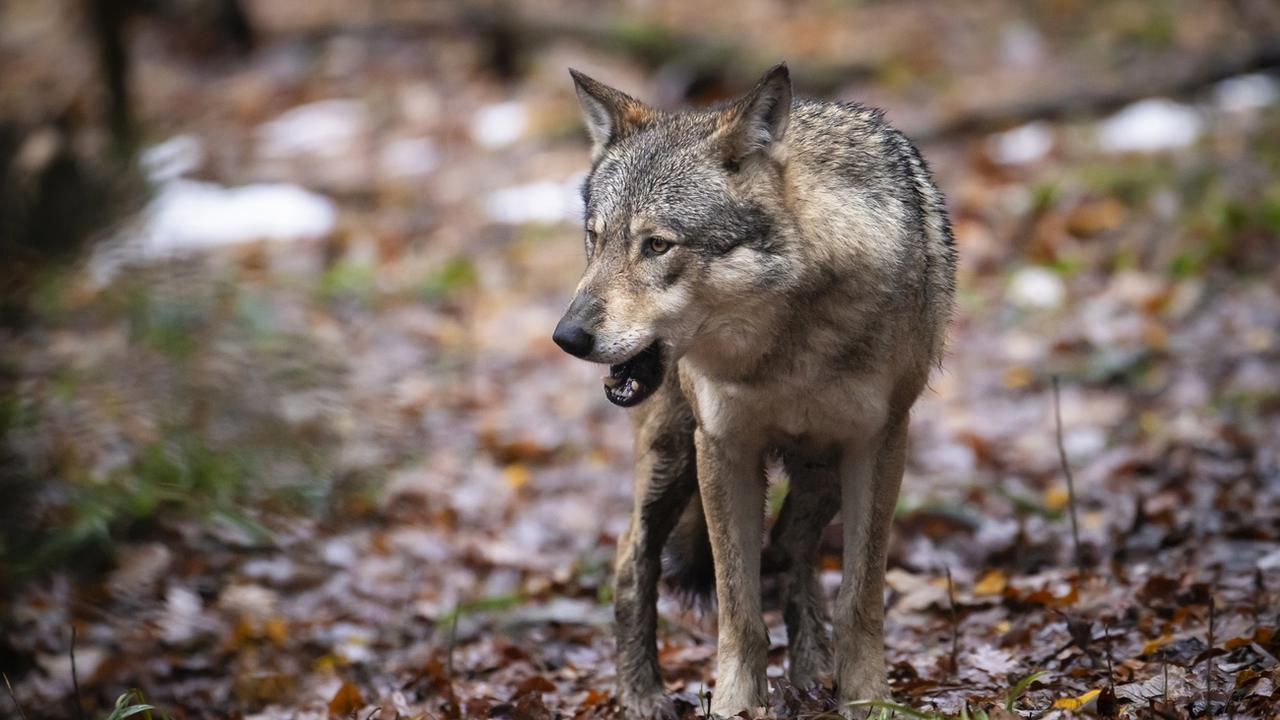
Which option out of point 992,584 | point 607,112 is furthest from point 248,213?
point 992,584

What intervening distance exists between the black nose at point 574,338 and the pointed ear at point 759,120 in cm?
87

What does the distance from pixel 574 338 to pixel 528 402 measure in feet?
20.0

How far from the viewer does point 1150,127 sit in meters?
12.7

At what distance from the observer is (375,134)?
17.0 metres

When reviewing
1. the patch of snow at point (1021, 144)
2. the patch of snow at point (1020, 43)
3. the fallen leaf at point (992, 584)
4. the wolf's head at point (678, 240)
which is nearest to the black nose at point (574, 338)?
the wolf's head at point (678, 240)

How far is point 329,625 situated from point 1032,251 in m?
7.10

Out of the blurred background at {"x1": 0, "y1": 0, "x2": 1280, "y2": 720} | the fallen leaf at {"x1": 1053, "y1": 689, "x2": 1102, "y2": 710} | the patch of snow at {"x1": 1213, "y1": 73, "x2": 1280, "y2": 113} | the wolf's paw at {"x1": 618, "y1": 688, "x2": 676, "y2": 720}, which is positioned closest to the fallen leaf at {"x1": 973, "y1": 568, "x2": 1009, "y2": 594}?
the blurred background at {"x1": 0, "y1": 0, "x2": 1280, "y2": 720}

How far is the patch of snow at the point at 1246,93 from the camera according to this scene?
12.9 metres

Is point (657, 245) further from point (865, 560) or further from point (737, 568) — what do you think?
point (865, 560)

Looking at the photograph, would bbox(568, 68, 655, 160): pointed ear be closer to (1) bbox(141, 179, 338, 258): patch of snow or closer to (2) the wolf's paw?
(2) the wolf's paw

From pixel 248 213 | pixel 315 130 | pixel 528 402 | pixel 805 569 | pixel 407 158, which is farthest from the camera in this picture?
pixel 315 130

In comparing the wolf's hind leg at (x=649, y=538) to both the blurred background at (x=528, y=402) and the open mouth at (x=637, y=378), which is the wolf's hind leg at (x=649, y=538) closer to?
the blurred background at (x=528, y=402)

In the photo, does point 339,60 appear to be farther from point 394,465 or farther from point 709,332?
point 709,332

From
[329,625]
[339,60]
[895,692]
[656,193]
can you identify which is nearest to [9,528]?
[329,625]
